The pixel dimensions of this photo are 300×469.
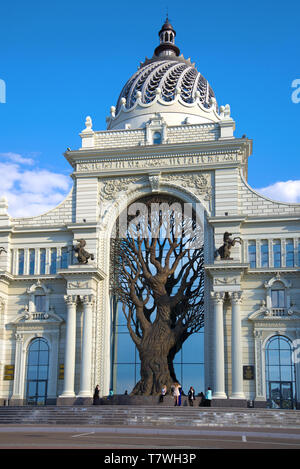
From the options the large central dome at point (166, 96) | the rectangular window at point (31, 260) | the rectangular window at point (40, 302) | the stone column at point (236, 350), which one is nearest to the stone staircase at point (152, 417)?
the stone column at point (236, 350)

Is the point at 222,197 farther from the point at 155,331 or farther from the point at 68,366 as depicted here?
the point at 68,366

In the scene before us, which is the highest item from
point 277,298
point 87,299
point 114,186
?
point 114,186

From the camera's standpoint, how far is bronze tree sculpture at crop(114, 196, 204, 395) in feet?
127

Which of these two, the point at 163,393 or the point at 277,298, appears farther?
the point at 277,298

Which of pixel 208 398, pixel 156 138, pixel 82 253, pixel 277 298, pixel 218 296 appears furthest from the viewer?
pixel 156 138

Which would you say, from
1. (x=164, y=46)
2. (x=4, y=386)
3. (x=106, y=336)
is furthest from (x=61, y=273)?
(x=164, y=46)

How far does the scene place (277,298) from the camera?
38062mm

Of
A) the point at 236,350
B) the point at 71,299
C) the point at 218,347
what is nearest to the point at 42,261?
the point at 71,299

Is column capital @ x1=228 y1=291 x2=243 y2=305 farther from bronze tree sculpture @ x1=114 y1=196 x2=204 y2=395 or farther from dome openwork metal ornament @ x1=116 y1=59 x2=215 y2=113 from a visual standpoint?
dome openwork metal ornament @ x1=116 y1=59 x2=215 y2=113

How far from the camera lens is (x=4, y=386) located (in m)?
39.9

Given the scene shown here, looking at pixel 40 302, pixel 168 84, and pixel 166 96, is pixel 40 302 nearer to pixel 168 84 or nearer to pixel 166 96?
pixel 166 96

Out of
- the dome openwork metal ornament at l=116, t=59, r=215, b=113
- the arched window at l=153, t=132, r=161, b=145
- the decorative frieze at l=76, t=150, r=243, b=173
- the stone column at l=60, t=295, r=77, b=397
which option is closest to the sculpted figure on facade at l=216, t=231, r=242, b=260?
the decorative frieze at l=76, t=150, r=243, b=173

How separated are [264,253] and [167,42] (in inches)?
944

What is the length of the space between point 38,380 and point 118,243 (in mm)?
10422
